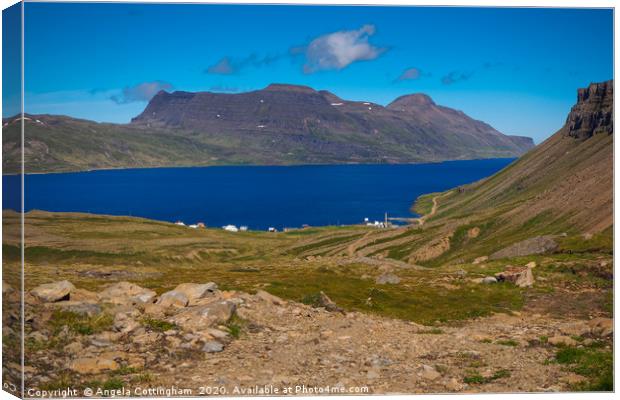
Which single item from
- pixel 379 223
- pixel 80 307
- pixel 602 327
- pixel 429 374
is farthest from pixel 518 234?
pixel 379 223

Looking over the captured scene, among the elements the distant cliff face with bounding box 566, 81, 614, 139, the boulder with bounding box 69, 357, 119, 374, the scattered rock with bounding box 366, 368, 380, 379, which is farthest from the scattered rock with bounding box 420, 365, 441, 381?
the distant cliff face with bounding box 566, 81, 614, 139

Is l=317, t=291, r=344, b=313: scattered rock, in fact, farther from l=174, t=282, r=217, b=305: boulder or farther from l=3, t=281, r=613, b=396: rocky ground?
l=174, t=282, r=217, b=305: boulder

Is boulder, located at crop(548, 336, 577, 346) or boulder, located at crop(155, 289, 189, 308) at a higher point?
boulder, located at crop(155, 289, 189, 308)

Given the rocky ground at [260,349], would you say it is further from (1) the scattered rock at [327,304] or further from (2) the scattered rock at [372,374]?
(1) the scattered rock at [327,304]

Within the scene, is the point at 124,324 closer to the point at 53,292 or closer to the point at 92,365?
the point at 92,365

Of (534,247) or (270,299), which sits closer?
(270,299)

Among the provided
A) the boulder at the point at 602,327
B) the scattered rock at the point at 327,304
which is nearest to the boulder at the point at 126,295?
the scattered rock at the point at 327,304
